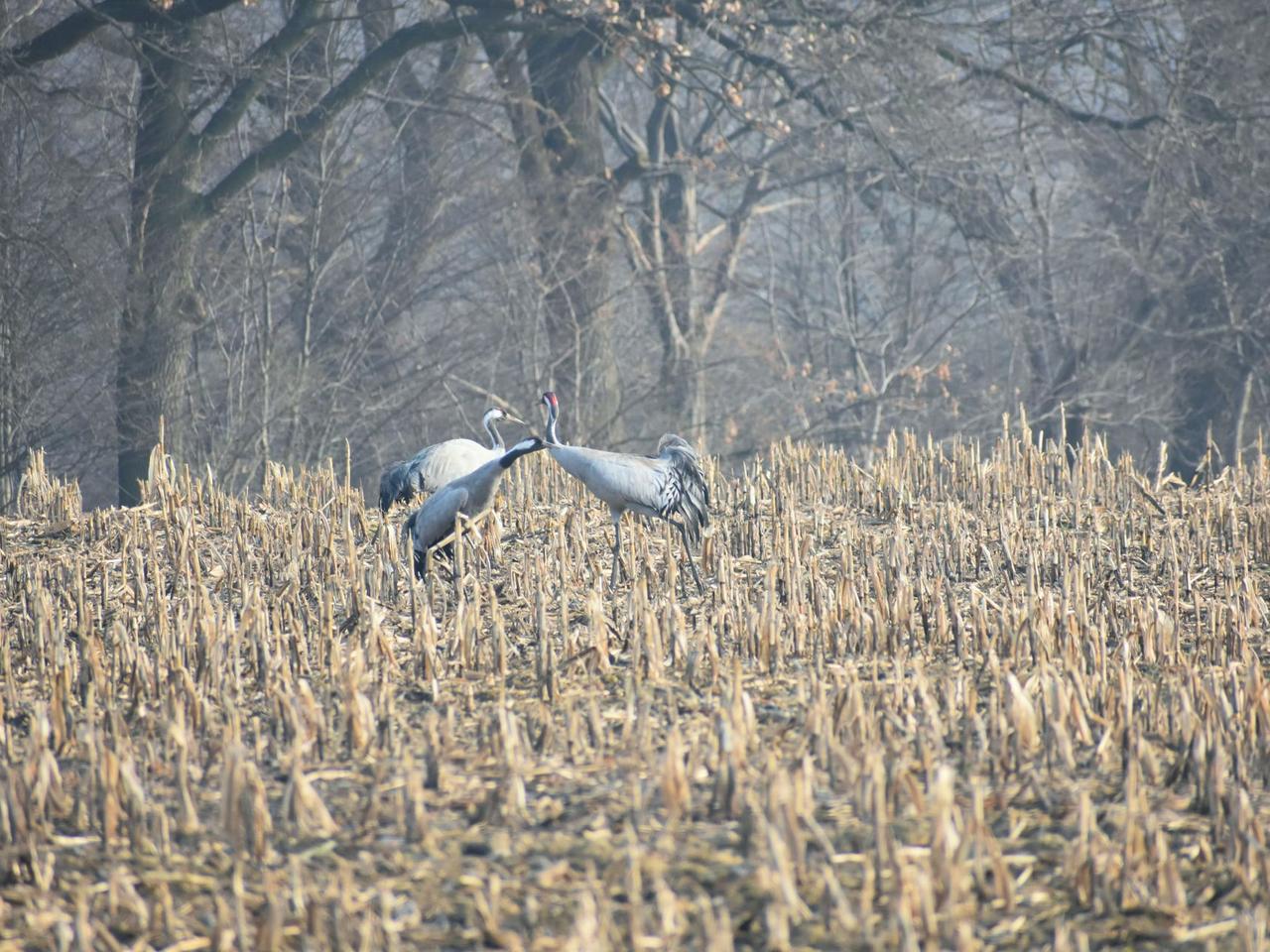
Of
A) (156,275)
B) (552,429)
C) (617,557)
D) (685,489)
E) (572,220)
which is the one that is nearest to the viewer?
(617,557)

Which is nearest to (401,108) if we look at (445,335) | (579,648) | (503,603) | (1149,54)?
(445,335)

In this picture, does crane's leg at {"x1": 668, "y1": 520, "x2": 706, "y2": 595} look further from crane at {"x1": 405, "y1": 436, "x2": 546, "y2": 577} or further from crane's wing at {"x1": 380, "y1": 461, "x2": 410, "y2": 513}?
crane's wing at {"x1": 380, "y1": 461, "x2": 410, "y2": 513}

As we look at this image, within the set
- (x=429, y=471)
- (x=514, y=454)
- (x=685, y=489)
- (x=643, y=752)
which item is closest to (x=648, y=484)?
(x=685, y=489)

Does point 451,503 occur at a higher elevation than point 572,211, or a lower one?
lower

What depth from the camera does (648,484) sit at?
748 cm

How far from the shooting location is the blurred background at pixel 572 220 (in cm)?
1435

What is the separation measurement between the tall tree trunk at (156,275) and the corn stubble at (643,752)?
23.8ft

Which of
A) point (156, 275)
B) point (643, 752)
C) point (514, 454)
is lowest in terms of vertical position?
point (643, 752)

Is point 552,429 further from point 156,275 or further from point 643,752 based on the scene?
point 156,275

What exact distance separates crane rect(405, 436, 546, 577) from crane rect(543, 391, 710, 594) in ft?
0.73

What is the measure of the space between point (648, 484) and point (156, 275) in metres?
8.53

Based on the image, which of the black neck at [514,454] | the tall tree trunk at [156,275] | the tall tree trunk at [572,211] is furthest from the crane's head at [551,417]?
the tall tree trunk at [572,211]

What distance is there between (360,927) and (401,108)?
48.5 ft

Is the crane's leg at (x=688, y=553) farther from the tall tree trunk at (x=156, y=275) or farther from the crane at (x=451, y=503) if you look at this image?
the tall tree trunk at (x=156, y=275)
